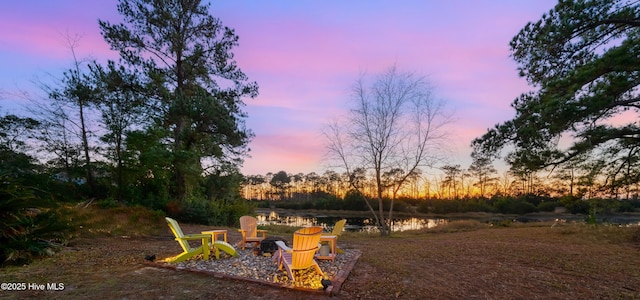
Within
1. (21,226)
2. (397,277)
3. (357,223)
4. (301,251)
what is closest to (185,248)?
(301,251)

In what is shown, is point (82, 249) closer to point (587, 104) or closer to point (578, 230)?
point (587, 104)

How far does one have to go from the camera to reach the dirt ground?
3268mm

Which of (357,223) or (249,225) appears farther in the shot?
(357,223)

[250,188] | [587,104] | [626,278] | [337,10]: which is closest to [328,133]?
[337,10]

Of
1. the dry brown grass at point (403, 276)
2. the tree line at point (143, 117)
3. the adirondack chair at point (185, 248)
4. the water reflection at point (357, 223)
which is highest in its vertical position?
the tree line at point (143, 117)

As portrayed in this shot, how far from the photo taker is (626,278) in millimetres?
4172

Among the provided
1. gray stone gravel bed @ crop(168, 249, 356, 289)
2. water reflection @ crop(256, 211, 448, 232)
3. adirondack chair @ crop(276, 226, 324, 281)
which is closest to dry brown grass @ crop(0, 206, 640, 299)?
gray stone gravel bed @ crop(168, 249, 356, 289)

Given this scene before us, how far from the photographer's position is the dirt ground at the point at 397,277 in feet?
10.7

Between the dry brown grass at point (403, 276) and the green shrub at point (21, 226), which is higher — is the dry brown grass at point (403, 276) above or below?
below

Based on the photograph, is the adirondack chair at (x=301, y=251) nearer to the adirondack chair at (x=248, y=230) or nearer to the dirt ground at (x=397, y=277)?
the dirt ground at (x=397, y=277)

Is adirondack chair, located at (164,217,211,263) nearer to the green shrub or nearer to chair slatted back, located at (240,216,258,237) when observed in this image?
chair slatted back, located at (240,216,258,237)

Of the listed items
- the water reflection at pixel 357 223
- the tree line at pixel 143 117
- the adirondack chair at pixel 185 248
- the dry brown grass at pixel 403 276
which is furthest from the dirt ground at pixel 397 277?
the water reflection at pixel 357 223

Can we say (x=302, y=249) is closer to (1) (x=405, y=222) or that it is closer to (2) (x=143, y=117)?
(2) (x=143, y=117)

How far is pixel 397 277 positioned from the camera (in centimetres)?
400
